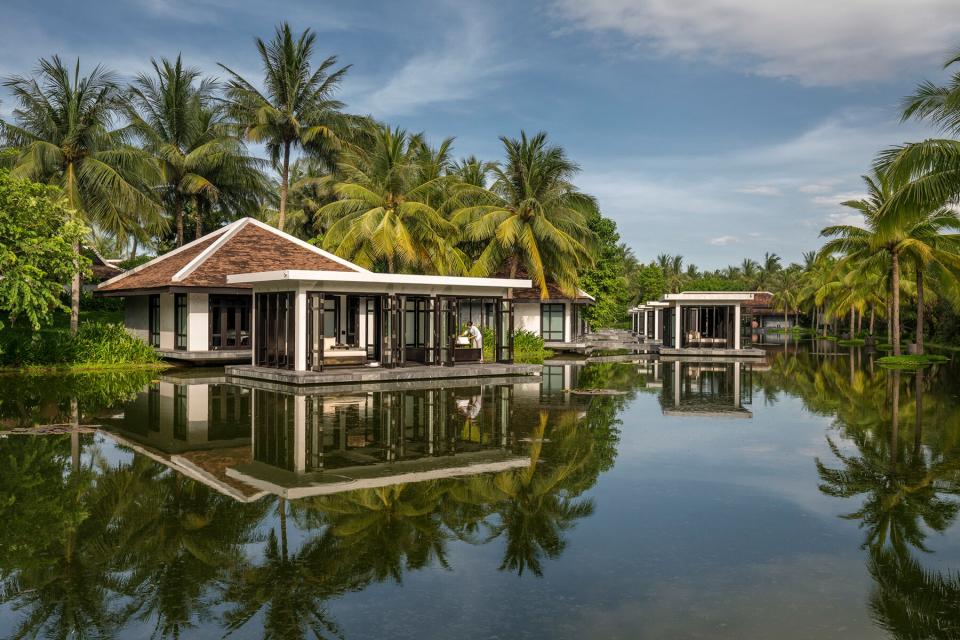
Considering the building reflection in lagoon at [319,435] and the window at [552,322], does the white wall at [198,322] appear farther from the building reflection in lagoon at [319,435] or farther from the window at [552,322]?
the window at [552,322]

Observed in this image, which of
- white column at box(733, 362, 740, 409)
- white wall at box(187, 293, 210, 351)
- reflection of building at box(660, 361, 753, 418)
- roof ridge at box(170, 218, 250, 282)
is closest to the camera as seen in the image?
reflection of building at box(660, 361, 753, 418)

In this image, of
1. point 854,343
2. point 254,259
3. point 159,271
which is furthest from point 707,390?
point 854,343

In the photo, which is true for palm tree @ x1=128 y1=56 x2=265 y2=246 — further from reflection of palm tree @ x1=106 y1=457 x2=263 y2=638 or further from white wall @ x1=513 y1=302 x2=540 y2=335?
reflection of palm tree @ x1=106 y1=457 x2=263 y2=638

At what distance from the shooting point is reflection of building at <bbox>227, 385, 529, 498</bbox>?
851 cm

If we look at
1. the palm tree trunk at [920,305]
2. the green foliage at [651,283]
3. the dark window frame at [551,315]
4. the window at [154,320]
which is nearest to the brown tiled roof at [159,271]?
the window at [154,320]

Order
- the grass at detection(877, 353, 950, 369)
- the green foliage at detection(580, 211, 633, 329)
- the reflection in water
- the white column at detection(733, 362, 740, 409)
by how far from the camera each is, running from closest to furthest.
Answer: the reflection in water
the white column at detection(733, 362, 740, 409)
the grass at detection(877, 353, 950, 369)
the green foliage at detection(580, 211, 633, 329)

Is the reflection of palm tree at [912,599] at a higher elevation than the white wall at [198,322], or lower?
lower

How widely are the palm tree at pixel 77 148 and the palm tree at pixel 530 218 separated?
1244 centimetres

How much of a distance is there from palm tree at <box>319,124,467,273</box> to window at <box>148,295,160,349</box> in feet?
21.6

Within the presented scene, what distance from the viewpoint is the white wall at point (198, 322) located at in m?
25.1

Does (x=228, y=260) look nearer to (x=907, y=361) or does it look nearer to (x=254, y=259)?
(x=254, y=259)

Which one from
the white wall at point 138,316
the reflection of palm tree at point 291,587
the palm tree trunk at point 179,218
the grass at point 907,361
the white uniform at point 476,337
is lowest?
the reflection of palm tree at point 291,587

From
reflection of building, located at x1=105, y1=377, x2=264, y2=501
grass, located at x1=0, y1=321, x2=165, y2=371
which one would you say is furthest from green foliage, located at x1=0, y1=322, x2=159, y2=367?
reflection of building, located at x1=105, y1=377, x2=264, y2=501

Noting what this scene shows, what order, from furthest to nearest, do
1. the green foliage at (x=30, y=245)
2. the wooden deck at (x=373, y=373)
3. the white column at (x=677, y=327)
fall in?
the white column at (x=677, y=327) → the wooden deck at (x=373, y=373) → the green foliage at (x=30, y=245)
